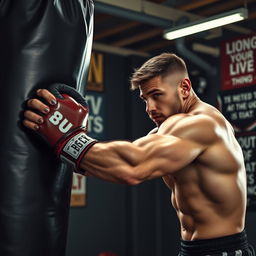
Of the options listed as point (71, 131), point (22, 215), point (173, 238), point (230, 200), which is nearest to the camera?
point (22, 215)

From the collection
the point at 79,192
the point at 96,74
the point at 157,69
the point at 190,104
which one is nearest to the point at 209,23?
the point at 96,74

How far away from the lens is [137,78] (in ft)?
8.05

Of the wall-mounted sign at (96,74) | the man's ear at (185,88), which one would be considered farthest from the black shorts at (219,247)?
the wall-mounted sign at (96,74)

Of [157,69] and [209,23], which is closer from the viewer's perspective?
[157,69]

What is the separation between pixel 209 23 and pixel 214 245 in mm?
3909

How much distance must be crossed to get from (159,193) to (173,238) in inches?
29.2

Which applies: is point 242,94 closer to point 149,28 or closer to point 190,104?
point 149,28

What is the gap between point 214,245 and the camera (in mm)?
2377

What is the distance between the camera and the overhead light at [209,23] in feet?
18.2

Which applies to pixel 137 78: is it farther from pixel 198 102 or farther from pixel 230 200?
pixel 230 200

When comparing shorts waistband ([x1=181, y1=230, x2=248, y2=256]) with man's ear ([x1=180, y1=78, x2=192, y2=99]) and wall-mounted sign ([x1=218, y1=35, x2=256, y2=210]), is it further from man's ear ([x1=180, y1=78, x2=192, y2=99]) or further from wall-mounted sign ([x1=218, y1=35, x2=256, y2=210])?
wall-mounted sign ([x1=218, y1=35, x2=256, y2=210])

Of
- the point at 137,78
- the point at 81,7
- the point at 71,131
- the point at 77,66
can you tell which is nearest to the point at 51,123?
the point at 71,131

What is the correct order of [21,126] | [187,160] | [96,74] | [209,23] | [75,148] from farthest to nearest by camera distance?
[96,74] → [209,23] → [187,160] → [75,148] → [21,126]

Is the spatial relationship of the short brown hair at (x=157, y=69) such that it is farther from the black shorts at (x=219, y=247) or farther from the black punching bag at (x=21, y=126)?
the black shorts at (x=219, y=247)
